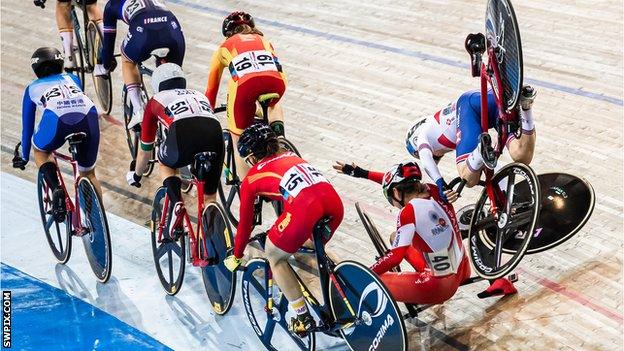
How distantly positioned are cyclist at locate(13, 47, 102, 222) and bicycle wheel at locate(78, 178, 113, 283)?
86mm

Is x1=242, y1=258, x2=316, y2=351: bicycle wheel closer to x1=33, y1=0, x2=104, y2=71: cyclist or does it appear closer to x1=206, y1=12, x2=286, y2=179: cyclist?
x1=206, y1=12, x2=286, y2=179: cyclist

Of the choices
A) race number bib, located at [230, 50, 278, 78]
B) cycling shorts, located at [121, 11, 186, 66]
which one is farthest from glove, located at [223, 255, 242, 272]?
cycling shorts, located at [121, 11, 186, 66]

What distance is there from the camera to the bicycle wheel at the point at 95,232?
7020mm

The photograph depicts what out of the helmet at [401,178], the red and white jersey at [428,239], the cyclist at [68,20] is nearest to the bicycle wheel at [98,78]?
the cyclist at [68,20]

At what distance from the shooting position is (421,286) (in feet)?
20.2

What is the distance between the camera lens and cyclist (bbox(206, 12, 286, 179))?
731 cm

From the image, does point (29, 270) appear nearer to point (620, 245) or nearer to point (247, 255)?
point (247, 255)

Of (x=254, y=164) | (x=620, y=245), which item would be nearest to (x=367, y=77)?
(x=620, y=245)

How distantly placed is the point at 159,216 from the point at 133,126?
94 centimetres

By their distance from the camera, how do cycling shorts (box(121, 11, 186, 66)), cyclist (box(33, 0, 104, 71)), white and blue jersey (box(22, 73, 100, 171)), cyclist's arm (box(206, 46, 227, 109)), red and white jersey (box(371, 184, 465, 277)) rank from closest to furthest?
red and white jersey (box(371, 184, 465, 277)) → white and blue jersey (box(22, 73, 100, 171)) → cyclist's arm (box(206, 46, 227, 109)) → cycling shorts (box(121, 11, 186, 66)) → cyclist (box(33, 0, 104, 71))

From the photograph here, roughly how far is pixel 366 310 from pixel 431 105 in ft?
12.9

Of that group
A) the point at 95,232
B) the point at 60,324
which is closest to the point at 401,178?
the point at 95,232

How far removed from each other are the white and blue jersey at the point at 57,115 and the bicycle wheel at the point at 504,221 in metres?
2.61

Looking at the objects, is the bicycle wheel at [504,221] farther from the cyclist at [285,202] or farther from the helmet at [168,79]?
the helmet at [168,79]
